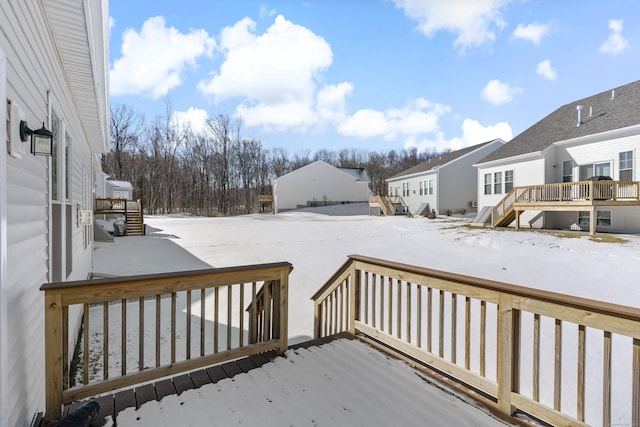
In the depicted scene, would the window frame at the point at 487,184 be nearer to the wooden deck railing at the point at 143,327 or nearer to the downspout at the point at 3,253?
the wooden deck railing at the point at 143,327

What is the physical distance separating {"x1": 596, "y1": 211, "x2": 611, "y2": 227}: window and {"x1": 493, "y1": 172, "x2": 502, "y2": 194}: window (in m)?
5.03

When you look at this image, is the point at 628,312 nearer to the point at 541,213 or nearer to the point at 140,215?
the point at 541,213

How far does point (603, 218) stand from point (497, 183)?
18.5ft

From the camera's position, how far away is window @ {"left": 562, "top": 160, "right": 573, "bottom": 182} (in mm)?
14227

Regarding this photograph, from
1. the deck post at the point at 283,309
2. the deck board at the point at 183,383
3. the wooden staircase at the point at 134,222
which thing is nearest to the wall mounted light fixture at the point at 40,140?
the deck board at the point at 183,383

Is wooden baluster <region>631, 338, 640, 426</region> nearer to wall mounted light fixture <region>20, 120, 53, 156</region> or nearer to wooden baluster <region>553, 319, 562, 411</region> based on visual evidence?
wooden baluster <region>553, 319, 562, 411</region>

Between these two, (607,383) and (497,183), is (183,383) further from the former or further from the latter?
(497,183)

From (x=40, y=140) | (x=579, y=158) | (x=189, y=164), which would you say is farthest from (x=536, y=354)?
(x=189, y=164)

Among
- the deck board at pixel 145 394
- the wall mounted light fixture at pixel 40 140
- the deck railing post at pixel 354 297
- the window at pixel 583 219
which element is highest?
the wall mounted light fixture at pixel 40 140

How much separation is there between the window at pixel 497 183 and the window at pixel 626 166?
574cm

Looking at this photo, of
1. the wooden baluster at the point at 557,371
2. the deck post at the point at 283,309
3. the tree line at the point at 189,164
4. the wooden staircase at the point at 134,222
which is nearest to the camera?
the wooden baluster at the point at 557,371

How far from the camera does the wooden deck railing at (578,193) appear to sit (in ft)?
37.5

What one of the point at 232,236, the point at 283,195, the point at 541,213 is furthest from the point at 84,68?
the point at 283,195

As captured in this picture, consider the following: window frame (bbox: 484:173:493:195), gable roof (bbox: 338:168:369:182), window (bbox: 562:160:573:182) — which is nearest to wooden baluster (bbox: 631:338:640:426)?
window (bbox: 562:160:573:182)
